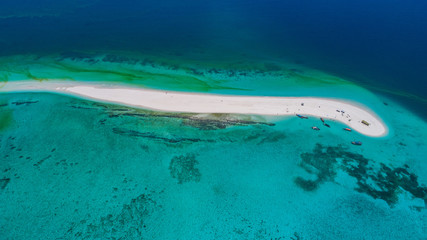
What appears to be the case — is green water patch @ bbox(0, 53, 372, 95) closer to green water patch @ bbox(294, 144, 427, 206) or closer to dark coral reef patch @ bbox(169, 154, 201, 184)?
green water patch @ bbox(294, 144, 427, 206)

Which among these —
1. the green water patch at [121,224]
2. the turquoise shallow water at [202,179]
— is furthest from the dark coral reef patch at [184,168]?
the green water patch at [121,224]

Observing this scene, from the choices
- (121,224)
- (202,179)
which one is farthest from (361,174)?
(121,224)

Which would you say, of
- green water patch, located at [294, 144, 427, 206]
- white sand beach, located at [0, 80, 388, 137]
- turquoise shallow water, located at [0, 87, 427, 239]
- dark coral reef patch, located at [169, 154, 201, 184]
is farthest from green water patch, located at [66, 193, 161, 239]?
green water patch, located at [294, 144, 427, 206]

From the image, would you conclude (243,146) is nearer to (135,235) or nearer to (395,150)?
(135,235)

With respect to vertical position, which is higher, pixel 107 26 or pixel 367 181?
pixel 107 26

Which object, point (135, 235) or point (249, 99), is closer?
point (135, 235)

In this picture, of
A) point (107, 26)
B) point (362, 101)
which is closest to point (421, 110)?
point (362, 101)
